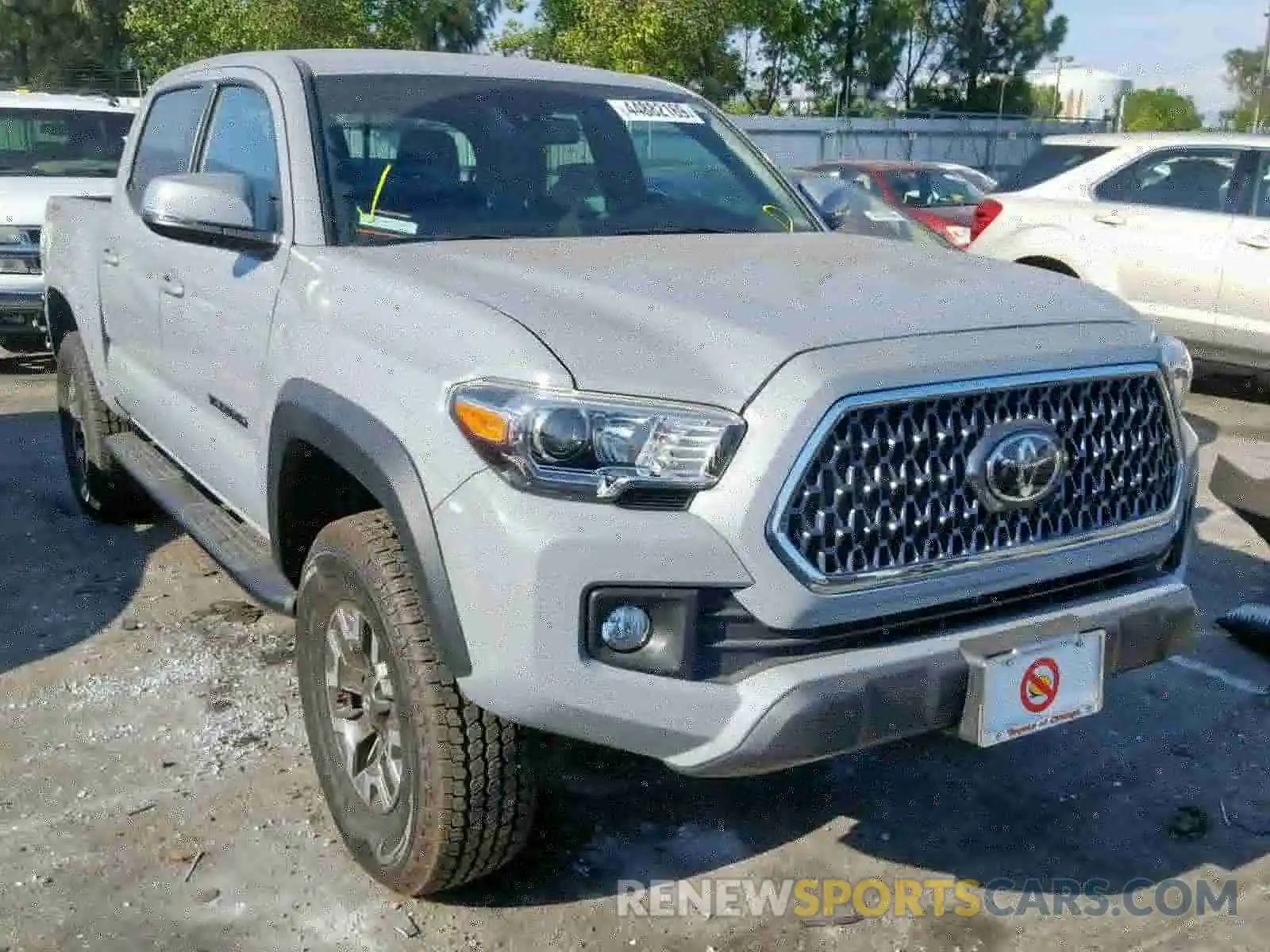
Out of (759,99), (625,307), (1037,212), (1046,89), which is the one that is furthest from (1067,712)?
(1046,89)

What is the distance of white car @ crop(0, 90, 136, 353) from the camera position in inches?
344

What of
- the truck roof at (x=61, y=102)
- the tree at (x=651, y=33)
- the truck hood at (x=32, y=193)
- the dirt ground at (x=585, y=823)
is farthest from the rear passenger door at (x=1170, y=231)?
the tree at (x=651, y=33)

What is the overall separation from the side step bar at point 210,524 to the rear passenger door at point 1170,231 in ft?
20.2

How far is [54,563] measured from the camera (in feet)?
17.5

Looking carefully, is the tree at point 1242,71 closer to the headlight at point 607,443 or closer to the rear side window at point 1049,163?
the rear side window at point 1049,163

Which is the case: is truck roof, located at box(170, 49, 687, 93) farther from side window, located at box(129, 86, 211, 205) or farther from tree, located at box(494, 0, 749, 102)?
tree, located at box(494, 0, 749, 102)

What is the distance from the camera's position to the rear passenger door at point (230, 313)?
136 inches

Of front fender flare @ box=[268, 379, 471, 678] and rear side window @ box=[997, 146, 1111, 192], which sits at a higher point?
rear side window @ box=[997, 146, 1111, 192]

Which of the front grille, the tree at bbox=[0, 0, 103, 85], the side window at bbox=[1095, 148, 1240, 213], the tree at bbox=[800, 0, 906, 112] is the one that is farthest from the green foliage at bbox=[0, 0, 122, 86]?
the front grille

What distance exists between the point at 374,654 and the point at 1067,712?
1488 millimetres

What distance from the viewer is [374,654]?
2947mm

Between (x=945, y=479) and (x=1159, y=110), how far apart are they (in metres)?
56.5

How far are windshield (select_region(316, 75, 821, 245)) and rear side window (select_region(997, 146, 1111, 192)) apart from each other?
18.0 ft

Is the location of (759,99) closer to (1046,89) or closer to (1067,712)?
(1046,89)
